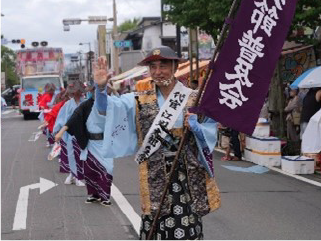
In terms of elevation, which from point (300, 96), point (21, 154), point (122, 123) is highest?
point (122, 123)

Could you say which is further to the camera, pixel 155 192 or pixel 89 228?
pixel 89 228

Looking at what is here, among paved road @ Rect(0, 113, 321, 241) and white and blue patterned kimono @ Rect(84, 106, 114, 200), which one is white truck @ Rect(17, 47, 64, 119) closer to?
paved road @ Rect(0, 113, 321, 241)

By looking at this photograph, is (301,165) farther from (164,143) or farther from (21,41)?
(21,41)

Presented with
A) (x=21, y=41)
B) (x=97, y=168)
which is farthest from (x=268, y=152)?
(x=21, y=41)

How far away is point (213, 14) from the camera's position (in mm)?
14117

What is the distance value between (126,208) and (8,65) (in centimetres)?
10556

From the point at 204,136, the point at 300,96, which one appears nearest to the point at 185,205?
the point at 204,136

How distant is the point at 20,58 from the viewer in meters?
34.0

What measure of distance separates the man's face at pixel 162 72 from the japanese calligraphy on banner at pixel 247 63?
1.23 feet

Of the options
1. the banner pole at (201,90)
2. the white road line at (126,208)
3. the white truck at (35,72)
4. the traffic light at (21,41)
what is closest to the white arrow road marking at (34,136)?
the white truck at (35,72)

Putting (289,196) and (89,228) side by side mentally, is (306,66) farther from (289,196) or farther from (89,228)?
(89,228)

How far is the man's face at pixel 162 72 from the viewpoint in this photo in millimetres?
4285

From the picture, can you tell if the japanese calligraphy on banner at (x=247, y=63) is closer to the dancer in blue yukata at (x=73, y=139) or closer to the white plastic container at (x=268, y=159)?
→ the dancer in blue yukata at (x=73, y=139)

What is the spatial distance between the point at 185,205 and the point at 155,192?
0.23 metres
